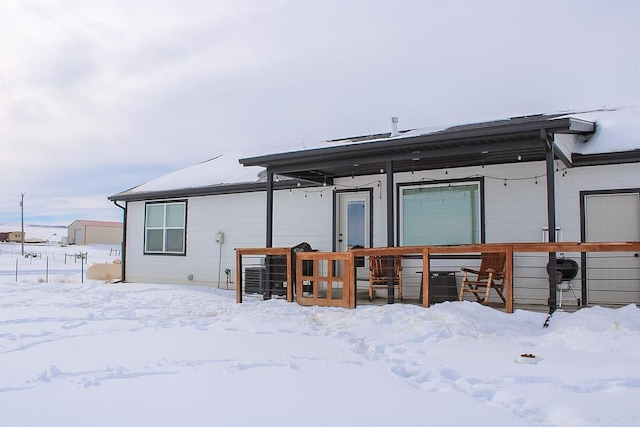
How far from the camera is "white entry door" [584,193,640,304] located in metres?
7.14

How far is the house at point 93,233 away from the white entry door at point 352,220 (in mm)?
45781

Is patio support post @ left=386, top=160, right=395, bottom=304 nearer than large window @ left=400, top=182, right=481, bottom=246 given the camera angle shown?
Yes

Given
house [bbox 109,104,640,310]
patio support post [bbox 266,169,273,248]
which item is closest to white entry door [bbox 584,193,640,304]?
house [bbox 109,104,640,310]

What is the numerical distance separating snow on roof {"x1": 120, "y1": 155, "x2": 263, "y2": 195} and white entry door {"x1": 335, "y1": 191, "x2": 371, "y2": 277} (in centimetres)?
205

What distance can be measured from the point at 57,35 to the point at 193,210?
4.37 metres

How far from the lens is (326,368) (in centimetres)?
414

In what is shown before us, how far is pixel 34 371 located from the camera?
160 inches

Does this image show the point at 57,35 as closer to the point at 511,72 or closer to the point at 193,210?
the point at 193,210

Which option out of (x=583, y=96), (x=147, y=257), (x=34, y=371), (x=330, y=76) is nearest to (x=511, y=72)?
(x=583, y=96)

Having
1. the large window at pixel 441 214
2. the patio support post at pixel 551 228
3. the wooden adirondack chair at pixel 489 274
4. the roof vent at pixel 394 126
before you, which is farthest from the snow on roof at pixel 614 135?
the roof vent at pixel 394 126

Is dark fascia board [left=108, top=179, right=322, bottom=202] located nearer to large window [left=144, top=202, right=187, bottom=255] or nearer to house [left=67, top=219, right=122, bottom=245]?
large window [left=144, top=202, right=187, bottom=255]

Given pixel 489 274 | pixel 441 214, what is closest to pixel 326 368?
pixel 489 274

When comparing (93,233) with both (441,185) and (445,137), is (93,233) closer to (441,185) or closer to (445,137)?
(441,185)

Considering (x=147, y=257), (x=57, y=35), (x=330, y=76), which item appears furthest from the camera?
(x=330, y=76)
